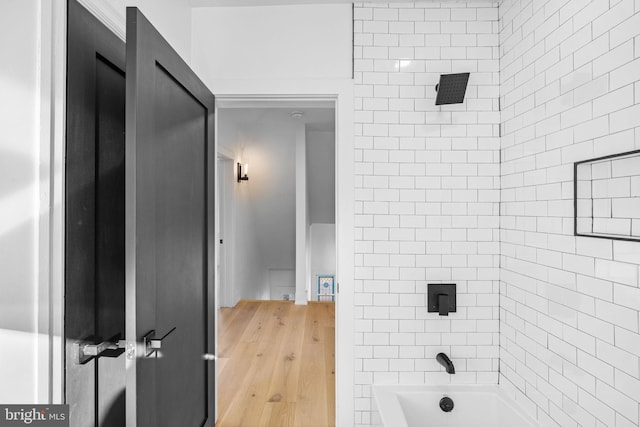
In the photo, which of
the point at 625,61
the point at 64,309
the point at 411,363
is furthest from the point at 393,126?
the point at 64,309

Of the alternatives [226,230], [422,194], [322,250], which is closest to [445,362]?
[422,194]

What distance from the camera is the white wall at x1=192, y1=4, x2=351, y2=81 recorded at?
1993 mm

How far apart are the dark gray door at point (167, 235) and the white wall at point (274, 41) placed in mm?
295

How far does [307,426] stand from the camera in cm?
210

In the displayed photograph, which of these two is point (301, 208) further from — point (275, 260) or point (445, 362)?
point (445, 362)

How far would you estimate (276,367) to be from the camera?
284 centimetres

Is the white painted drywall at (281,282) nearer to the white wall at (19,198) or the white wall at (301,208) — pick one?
the white wall at (301,208)

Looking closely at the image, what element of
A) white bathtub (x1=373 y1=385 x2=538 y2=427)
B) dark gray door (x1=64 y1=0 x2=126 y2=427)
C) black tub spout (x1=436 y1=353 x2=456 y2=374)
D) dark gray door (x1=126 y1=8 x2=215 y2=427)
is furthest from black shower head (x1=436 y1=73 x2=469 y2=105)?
white bathtub (x1=373 y1=385 x2=538 y2=427)

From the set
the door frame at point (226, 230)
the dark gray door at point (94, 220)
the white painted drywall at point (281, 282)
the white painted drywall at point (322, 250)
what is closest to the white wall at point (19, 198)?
the dark gray door at point (94, 220)

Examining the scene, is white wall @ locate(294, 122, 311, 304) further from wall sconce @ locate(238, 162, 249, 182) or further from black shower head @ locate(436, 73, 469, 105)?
black shower head @ locate(436, 73, 469, 105)

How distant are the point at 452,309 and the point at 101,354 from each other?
166 cm

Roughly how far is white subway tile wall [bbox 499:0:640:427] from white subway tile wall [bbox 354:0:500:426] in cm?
10

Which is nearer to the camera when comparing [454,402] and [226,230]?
[454,402]

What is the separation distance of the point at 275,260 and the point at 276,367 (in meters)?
3.48
